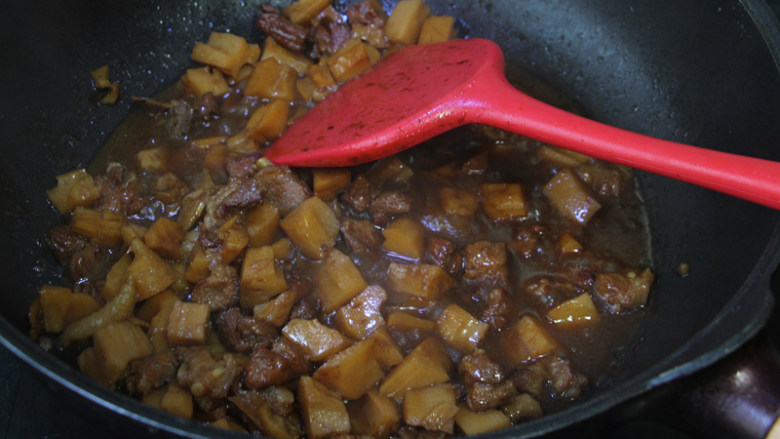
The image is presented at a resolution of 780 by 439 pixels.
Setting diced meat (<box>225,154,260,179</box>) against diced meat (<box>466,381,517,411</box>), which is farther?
diced meat (<box>225,154,260,179</box>)

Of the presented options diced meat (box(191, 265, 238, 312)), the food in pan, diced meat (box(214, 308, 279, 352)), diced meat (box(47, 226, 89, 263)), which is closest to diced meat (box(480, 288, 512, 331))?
the food in pan

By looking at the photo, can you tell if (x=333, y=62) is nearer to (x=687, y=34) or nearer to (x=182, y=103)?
(x=182, y=103)

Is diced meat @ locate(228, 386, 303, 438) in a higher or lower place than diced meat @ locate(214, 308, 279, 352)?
lower

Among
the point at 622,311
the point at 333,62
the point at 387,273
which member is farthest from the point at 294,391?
the point at 333,62

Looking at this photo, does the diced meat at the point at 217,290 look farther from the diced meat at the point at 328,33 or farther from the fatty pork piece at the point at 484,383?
the diced meat at the point at 328,33

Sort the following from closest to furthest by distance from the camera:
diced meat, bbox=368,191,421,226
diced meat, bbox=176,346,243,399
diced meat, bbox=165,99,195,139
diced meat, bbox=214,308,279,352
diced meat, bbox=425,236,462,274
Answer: diced meat, bbox=176,346,243,399, diced meat, bbox=214,308,279,352, diced meat, bbox=425,236,462,274, diced meat, bbox=368,191,421,226, diced meat, bbox=165,99,195,139

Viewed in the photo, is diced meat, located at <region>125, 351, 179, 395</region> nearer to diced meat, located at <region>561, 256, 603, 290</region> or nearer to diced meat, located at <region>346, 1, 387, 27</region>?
diced meat, located at <region>561, 256, 603, 290</region>

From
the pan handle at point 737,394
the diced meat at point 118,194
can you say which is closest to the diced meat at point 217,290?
the diced meat at point 118,194
